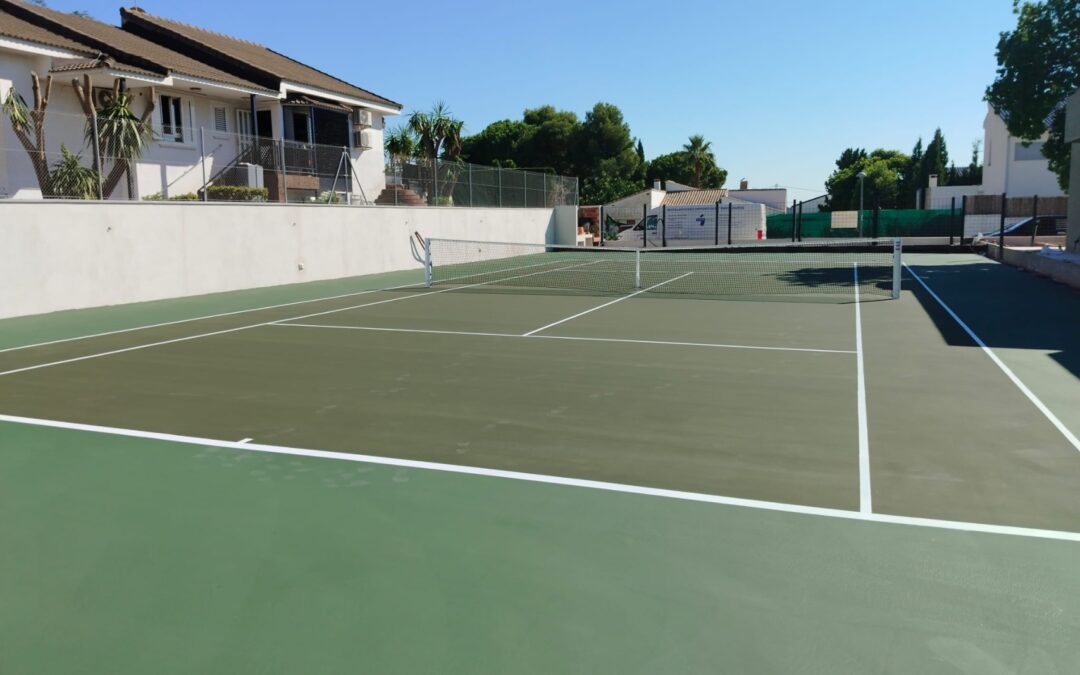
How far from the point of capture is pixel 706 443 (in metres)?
6.65

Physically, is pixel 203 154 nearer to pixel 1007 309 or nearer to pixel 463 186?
pixel 463 186

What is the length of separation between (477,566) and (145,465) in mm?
3266

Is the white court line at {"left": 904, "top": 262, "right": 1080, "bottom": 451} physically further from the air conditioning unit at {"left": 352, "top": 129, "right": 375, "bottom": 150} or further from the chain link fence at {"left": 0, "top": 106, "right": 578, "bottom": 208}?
the air conditioning unit at {"left": 352, "top": 129, "right": 375, "bottom": 150}

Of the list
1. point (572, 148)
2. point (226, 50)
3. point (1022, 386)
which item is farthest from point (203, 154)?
point (572, 148)

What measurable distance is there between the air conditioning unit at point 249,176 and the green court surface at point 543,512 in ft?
40.3

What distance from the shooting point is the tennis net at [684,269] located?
68.2 feet

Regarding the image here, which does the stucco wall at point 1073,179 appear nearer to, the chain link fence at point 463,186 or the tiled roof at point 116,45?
the chain link fence at point 463,186

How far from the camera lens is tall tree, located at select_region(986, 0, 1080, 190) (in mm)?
26703

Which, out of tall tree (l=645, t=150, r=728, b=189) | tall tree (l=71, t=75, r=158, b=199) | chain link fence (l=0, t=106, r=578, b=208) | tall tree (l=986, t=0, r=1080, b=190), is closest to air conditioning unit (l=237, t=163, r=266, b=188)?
chain link fence (l=0, t=106, r=578, b=208)

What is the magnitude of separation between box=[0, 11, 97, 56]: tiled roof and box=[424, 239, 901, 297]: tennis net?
1157 centimetres

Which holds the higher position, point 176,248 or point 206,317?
point 176,248

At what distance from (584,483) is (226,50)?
30914 mm

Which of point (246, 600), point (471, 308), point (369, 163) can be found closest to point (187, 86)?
point (369, 163)

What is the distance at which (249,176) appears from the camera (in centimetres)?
2245
